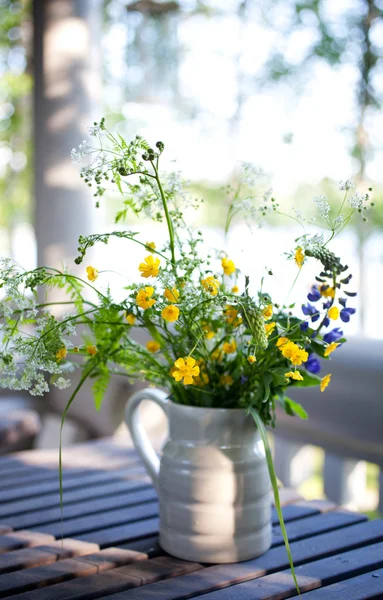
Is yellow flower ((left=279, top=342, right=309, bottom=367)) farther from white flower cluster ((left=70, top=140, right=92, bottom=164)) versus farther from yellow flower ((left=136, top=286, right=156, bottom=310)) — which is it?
white flower cluster ((left=70, top=140, right=92, bottom=164))

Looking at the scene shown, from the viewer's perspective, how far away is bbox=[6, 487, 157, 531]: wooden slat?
106cm

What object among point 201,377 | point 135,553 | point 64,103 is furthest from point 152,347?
point 64,103

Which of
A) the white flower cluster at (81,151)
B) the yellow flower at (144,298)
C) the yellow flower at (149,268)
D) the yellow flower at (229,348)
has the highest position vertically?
the white flower cluster at (81,151)

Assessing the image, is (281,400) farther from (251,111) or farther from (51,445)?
(251,111)

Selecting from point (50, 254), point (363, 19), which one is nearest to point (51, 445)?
point (50, 254)

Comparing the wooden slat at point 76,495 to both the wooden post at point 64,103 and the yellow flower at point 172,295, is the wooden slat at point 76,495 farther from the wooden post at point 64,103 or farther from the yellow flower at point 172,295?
the wooden post at point 64,103

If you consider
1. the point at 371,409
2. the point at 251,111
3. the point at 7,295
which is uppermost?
the point at 251,111

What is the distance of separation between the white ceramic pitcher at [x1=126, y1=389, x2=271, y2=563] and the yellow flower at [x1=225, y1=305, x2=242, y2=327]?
121 mm

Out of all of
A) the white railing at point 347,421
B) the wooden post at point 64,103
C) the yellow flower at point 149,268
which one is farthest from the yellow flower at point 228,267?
the wooden post at point 64,103

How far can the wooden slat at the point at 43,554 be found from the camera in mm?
887

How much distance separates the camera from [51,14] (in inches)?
110

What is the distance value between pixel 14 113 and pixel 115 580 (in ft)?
29.0

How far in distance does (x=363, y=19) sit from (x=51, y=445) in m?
5.59

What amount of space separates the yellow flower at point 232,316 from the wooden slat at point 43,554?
389 millimetres
